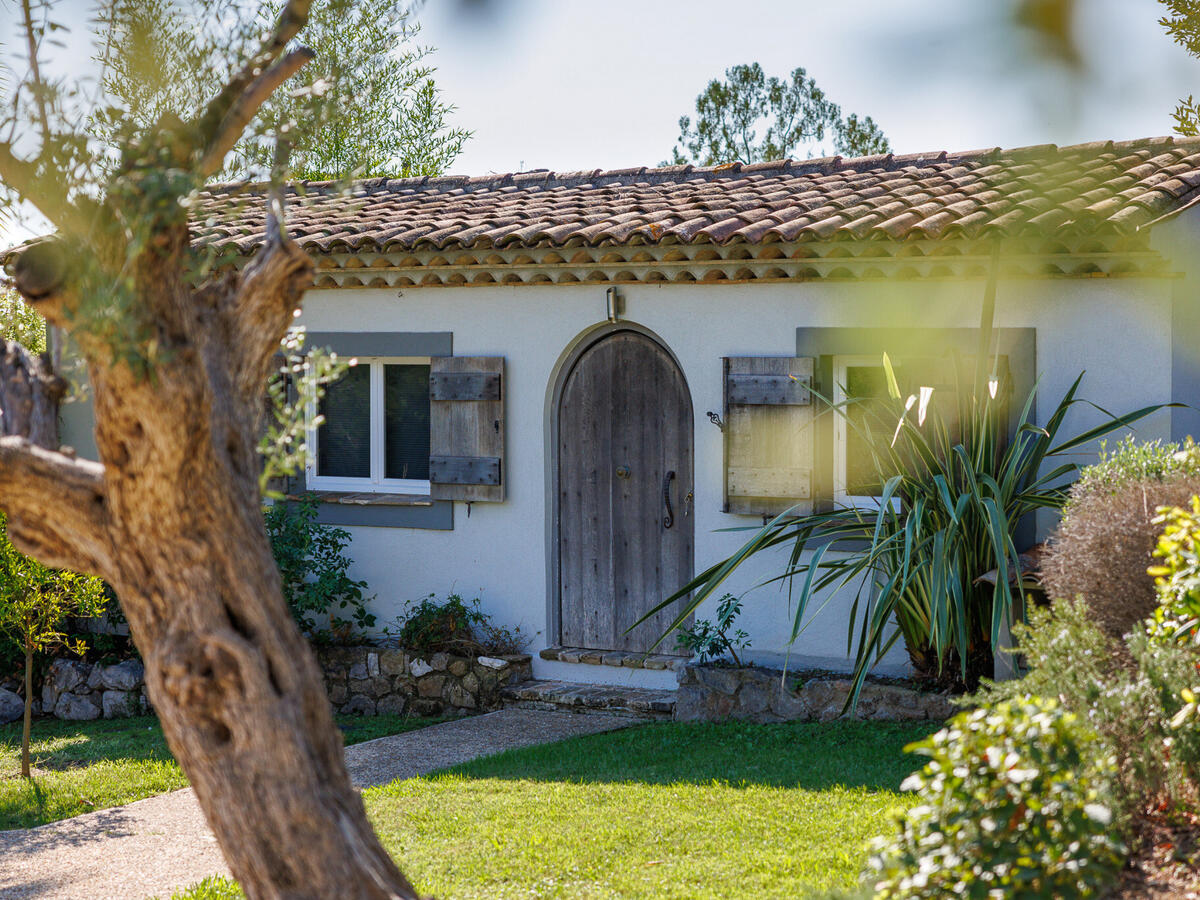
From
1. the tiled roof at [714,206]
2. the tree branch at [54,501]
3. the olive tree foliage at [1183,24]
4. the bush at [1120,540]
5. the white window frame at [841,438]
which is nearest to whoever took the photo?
the olive tree foliage at [1183,24]

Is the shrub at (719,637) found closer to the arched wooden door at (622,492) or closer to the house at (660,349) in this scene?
the house at (660,349)

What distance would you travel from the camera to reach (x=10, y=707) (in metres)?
8.99

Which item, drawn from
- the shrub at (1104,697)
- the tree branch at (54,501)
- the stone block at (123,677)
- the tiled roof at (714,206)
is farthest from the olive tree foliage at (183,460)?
the stone block at (123,677)

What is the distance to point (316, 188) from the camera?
10.5m

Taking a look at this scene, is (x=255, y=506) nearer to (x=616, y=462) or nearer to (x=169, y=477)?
(x=169, y=477)

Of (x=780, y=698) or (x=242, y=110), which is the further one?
(x=780, y=698)

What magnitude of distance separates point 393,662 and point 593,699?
159 cm

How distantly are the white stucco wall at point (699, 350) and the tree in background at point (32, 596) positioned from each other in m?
2.19

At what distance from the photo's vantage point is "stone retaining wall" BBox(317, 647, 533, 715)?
838 centimetres

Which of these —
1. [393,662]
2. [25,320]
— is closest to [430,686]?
[393,662]

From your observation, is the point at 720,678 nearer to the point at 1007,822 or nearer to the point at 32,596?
the point at 32,596

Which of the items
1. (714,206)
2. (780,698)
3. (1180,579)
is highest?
(714,206)

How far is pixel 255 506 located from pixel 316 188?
7.95 m

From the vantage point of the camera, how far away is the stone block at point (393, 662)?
855cm
